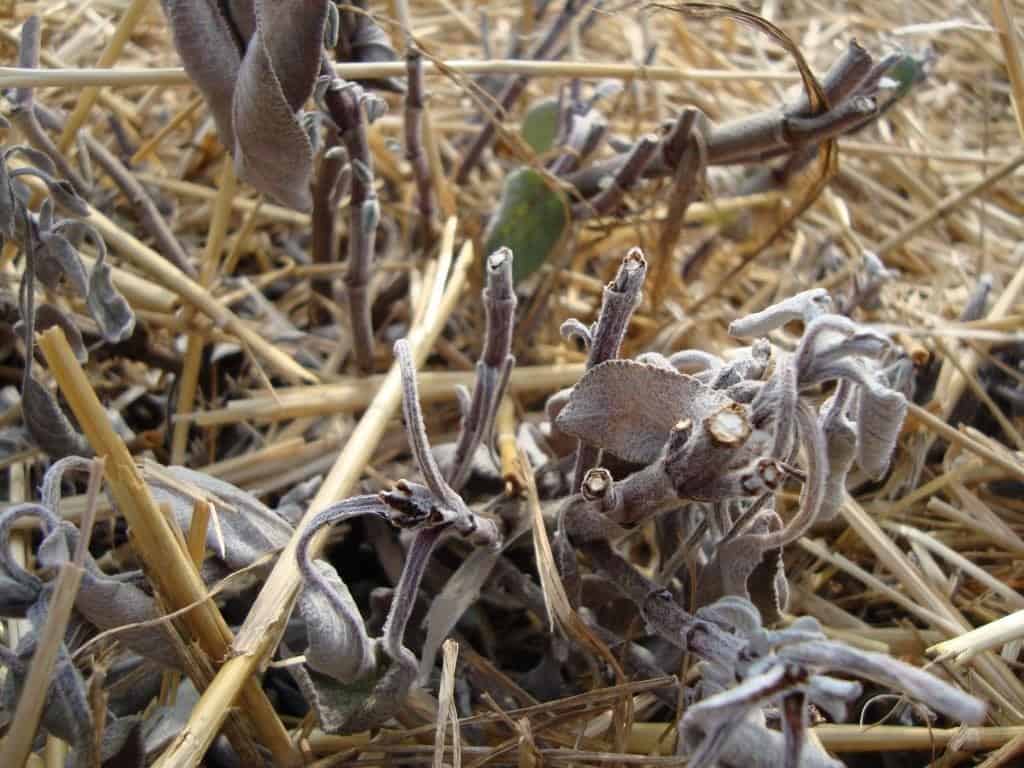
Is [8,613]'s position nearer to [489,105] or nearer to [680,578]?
[680,578]

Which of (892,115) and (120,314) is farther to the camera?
(892,115)

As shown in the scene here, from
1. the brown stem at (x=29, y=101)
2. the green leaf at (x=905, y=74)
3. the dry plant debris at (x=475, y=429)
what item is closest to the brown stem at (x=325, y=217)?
the dry plant debris at (x=475, y=429)

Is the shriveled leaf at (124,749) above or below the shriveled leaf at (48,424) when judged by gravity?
below

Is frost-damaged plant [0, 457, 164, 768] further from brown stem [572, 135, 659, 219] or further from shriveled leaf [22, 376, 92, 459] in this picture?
brown stem [572, 135, 659, 219]

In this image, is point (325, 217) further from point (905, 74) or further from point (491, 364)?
point (905, 74)

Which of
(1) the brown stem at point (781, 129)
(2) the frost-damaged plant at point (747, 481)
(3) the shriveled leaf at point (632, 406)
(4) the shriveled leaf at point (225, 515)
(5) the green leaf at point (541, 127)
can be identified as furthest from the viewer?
(5) the green leaf at point (541, 127)

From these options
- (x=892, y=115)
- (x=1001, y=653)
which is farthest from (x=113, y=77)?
(x=892, y=115)

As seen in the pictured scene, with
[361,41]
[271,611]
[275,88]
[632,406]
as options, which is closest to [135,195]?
[361,41]

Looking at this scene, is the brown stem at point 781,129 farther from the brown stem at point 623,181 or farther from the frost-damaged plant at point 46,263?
the frost-damaged plant at point 46,263
